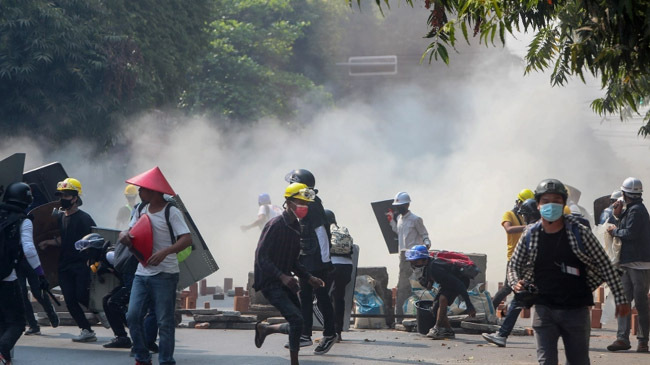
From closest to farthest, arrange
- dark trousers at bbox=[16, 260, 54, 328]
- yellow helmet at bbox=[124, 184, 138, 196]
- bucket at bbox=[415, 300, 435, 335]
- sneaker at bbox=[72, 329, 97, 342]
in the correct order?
dark trousers at bbox=[16, 260, 54, 328], sneaker at bbox=[72, 329, 97, 342], bucket at bbox=[415, 300, 435, 335], yellow helmet at bbox=[124, 184, 138, 196]

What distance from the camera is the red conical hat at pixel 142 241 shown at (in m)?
8.03

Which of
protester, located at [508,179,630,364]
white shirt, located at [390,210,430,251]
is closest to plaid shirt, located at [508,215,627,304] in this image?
protester, located at [508,179,630,364]

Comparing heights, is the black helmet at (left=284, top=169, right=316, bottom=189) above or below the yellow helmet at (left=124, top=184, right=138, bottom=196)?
below

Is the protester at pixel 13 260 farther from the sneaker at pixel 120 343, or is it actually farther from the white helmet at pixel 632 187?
the white helmet at pixel 632 187

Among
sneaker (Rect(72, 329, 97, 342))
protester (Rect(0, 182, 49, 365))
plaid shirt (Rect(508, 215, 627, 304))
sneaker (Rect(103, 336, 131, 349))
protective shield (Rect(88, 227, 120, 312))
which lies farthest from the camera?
sneaker (Rect(72, 329, 97, 342))

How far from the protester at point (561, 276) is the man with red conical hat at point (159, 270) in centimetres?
265

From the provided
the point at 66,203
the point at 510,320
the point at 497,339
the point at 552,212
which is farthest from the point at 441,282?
the point at 552,212

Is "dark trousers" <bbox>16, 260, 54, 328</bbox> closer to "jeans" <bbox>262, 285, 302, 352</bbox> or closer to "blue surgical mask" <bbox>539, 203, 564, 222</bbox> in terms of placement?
"jeans" <bbox>262, 285, 302, 352</bbox>

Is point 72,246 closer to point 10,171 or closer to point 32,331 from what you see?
point 10,171

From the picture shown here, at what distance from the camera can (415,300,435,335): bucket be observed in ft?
40.2

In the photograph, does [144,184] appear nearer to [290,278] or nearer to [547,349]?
[290,278]

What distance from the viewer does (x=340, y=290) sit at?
11.1 m

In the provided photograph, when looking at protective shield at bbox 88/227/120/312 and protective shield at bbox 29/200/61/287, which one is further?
protective shield at bbox 29/200/61/287

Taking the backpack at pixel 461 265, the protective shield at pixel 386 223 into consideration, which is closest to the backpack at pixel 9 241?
the backpack at pixel 461 265
